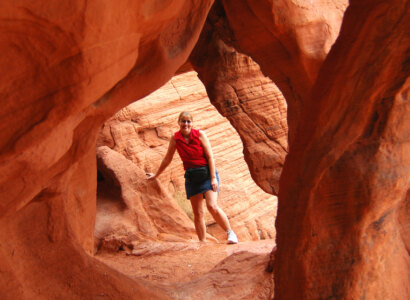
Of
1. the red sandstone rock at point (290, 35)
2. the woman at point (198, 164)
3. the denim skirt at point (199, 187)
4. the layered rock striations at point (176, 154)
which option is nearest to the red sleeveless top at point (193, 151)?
the woman at point (198, 164)

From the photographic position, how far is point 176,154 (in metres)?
8.52

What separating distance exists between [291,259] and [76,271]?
105cm

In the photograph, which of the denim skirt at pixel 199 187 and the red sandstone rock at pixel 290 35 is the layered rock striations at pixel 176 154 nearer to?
the denim skirt at pixel 199 187

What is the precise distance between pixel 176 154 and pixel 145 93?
6429 mm

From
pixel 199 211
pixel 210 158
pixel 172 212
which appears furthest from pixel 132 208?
pixel 210 158

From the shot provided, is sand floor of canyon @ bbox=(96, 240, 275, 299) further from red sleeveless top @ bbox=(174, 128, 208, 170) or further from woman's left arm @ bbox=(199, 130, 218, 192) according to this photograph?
red sleeveless top @ bbox=(174, 128, 208, 170)

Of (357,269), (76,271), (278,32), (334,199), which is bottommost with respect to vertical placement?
(357,269)

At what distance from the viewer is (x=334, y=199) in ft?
5.99

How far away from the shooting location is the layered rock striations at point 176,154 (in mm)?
7589

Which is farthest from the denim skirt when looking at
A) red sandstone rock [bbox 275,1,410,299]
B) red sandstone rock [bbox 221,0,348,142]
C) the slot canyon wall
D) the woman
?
red sandstone rock [bbox 275,1,410,299]

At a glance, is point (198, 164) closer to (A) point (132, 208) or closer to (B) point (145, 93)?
(A) point (132, 208)

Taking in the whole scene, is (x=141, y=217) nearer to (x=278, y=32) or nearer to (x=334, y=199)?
(x=278, y=32)

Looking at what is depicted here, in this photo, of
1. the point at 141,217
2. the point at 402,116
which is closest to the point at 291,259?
the point at 402,116

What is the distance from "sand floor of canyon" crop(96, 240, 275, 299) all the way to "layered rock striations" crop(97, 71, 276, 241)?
3289 mm
